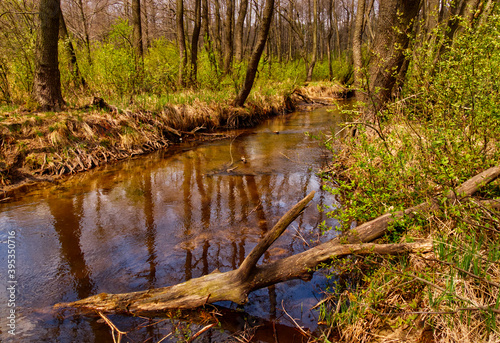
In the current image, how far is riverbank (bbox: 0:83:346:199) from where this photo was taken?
6.02 m

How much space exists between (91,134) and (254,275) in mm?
6041

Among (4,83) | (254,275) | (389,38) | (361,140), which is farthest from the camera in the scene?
(4,83)

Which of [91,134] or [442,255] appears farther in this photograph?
[91,134]

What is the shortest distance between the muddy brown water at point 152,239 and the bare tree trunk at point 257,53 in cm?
418

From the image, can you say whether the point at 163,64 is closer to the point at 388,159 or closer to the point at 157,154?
the point at 157,154

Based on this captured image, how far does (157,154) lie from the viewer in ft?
26.9

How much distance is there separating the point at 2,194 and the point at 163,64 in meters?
7.18

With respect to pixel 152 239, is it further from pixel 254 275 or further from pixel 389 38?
pixel 389 38

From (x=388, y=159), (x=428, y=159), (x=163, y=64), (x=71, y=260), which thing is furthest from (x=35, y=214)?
(x=163, y=64)

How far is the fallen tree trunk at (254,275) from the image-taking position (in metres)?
2.64

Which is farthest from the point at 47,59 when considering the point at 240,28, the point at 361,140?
the point at 240,28

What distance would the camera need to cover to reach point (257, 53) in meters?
10.1

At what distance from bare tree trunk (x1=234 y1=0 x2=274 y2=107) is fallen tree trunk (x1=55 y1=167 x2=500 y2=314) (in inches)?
320

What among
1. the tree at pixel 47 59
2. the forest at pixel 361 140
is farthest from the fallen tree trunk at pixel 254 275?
the tree at pixel 47 59
